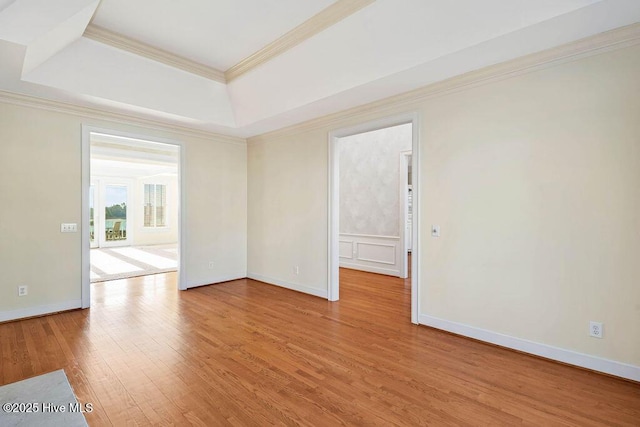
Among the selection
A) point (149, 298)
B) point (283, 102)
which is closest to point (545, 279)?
point (283, 102)

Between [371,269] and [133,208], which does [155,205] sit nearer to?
[133,208]

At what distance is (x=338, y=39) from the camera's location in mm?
3084

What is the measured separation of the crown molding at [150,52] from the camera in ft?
11.0

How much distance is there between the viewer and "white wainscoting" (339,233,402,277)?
6.21 m

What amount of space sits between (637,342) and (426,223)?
1.92 metres

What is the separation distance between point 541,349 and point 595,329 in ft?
1.50

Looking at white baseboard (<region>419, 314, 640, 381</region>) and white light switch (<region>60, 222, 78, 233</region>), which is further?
white light switch (<region>60, 222, 78, 233</region>)

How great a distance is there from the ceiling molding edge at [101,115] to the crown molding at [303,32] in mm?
1522

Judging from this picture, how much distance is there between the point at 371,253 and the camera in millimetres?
6621

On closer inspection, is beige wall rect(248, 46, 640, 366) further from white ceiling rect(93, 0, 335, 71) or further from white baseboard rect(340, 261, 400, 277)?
white baseboard rect(340, 261, 400, 277)

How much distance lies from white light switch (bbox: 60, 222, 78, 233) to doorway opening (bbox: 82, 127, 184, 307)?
2.53m

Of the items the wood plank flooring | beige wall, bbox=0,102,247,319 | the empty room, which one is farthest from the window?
the wood plank flooring

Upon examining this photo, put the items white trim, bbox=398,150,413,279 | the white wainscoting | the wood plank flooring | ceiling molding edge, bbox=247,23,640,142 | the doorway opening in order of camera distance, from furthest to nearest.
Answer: the doorway opening → the white wainscoting → white trim, bbox=398,150,413,279 → ceiling molding edge, bbox=247,23,640,142 → the wood plank flooring

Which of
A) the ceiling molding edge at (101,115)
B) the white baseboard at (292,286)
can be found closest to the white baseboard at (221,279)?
the white baseboard at (292,286)
